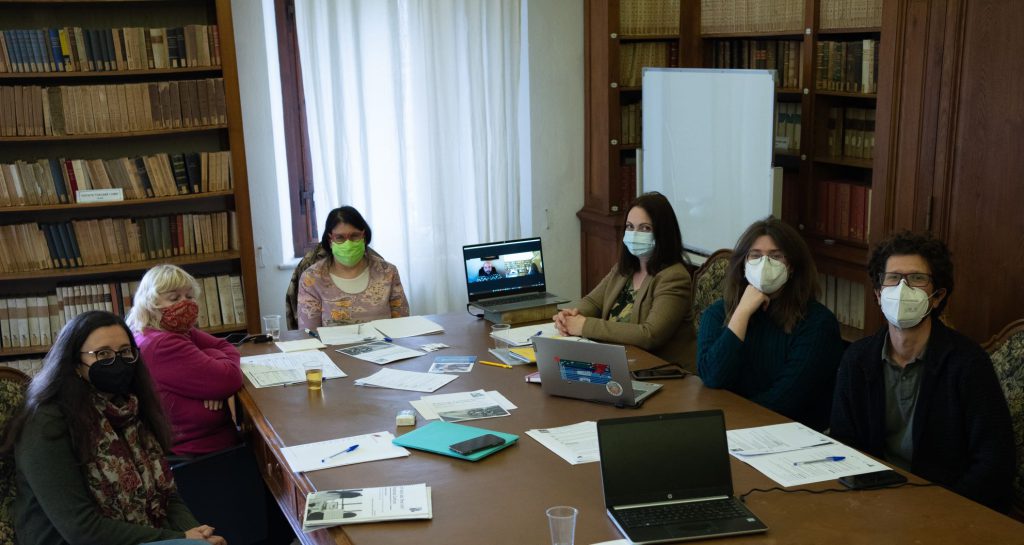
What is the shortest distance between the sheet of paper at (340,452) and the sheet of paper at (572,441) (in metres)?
0.36

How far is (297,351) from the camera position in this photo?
3398 mm

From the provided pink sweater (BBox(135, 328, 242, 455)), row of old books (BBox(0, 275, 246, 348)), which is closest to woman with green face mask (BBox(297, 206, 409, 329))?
row of old books (BBox(0, 275, 246, 348))

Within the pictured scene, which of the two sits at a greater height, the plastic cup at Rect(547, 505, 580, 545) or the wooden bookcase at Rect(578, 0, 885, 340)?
the wooden bookcase at Rect(578, 0, 885, 340)

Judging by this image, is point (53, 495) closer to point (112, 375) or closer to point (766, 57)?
point (112, 375)

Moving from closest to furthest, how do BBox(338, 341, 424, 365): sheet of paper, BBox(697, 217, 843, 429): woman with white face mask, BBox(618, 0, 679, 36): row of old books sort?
BBox(697, 217, 843, 429): woman with white face mask, BBox(338, 341, 424, 365): sheet of paper, BBox(618, 0, 679, 36): row of old books

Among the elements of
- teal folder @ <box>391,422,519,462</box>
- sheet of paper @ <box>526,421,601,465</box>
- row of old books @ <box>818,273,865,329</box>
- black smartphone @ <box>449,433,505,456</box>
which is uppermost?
black smartphone @ <box>449,433,505,456</box>

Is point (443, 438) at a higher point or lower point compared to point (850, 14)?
lower

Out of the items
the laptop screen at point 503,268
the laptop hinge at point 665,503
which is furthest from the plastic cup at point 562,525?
the laptop screen at point 503,268

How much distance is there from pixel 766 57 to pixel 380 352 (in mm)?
2573

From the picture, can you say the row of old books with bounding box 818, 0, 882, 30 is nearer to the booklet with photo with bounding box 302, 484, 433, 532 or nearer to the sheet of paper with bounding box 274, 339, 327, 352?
the sheet of paper with bounding box 274, 339, 327, 352

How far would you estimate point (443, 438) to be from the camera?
8.12 feet

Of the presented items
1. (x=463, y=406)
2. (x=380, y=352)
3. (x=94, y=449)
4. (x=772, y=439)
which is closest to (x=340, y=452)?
(x=463, y=406)

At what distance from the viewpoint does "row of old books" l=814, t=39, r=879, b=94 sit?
4.11m

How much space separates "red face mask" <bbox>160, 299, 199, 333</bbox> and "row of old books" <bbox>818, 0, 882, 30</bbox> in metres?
2.90
